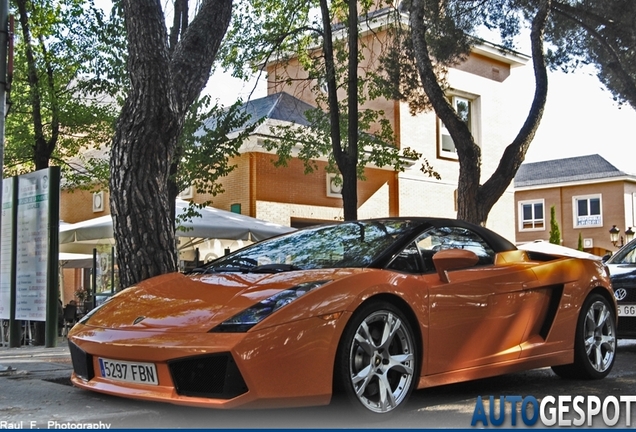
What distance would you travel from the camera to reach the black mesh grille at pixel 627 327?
29.2 feet

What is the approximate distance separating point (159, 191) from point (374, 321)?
2.83 metres

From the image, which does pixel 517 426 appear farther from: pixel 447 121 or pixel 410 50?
→ pixel 410 50

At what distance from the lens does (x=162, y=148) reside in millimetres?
6844

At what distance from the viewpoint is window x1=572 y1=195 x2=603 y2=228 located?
1892 inches

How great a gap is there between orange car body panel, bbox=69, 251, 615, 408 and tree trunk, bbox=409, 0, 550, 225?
19.4ft

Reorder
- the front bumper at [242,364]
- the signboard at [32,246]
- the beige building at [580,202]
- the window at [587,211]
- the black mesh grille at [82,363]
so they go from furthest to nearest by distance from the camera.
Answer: the window at [587,211], the beige building at [580,202], the signboard at [32,246], the black mesh grille at [82,363], the front bumper at [242,364]

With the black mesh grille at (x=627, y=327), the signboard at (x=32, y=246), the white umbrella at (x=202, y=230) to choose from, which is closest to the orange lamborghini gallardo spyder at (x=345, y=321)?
the black mesh grille at (x=627, y=327)

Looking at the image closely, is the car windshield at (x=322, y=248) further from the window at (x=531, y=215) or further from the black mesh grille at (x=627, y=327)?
the window at (x=531, y=215)

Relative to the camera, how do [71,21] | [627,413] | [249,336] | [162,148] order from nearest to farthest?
1. [249,336]
2. [627,413]
3. [162,148]
4. [71,21]

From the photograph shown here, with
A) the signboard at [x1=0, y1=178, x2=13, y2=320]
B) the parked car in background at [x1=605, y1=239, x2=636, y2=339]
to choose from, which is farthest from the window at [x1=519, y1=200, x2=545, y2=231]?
the signboard at [x1=0, y1=178, x2=13, y2=320]

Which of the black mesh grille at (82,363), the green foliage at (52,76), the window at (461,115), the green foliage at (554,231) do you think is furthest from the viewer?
the green foliage at (554,231)

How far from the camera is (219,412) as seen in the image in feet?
15.7

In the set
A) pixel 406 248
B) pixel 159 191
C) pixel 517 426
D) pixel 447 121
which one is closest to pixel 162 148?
pixel 159 191

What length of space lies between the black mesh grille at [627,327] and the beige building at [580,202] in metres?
38.8
